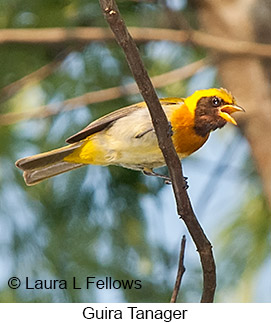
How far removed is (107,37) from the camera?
3984mm

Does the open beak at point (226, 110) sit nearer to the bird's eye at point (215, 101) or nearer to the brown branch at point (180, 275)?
the bird's eye at point (215, 101)

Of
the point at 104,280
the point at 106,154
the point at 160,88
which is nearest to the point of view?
the point at 106,154

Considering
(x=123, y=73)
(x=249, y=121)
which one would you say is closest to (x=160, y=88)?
(x=123, y=73)

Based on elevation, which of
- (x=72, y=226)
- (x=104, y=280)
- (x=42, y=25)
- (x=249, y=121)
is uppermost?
(x=42, y=25)

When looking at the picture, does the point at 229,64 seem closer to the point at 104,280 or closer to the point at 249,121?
the point at 249,121

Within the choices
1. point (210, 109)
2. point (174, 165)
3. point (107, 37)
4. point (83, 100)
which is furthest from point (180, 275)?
point (107, 37)

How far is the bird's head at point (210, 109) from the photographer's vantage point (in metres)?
2.96

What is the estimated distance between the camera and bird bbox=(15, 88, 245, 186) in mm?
2920

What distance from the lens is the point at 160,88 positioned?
13.5 ft

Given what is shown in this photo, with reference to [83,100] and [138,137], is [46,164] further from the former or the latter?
[83,100]

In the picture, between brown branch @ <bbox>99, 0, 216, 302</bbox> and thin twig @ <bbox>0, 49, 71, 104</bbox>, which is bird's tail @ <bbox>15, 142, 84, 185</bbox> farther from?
thin twig @ <bbox>0, 49, 71, 104</bbox>

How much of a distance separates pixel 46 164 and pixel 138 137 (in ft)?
1.24

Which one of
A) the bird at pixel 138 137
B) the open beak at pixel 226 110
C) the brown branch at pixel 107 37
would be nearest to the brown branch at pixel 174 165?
the bird at pixel 138 137

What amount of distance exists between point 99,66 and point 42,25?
365mm
